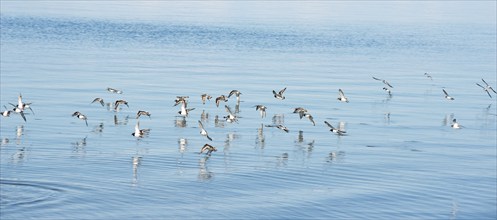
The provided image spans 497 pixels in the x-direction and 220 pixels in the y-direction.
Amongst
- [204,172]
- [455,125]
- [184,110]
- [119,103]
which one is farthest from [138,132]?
[455,125]

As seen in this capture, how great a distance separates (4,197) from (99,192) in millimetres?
3309

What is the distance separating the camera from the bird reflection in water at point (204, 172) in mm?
38781

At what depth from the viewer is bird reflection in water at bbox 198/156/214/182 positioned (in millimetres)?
38781

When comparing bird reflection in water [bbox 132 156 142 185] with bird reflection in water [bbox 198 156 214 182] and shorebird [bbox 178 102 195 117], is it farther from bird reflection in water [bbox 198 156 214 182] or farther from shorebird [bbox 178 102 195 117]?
shorebird [bbox 178 102 195 117]

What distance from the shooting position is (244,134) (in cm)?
4816

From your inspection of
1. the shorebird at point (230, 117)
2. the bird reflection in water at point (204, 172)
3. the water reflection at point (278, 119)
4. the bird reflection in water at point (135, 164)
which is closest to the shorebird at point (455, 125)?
the water reflection at point (278, 119)

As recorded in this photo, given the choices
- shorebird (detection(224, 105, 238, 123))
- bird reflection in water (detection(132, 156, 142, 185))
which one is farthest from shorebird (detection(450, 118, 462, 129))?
bird reflection in water (detection(132, 156, 142, 185))

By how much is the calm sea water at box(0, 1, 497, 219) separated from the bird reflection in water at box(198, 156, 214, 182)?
0.06 meters

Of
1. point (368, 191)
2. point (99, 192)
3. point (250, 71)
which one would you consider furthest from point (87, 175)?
point (250, 71)

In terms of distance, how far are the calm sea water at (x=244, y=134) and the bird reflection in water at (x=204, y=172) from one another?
0.06 metres

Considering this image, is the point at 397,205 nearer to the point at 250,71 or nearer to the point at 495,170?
the point at 495,170

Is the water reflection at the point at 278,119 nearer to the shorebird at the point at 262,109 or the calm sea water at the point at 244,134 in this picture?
the calm sea water at the point at 244,134

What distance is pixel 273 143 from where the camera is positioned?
46344 mm

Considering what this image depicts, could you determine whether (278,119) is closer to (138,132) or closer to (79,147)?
(138,132)
